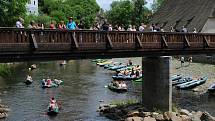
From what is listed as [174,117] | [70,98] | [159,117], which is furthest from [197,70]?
[159,117]

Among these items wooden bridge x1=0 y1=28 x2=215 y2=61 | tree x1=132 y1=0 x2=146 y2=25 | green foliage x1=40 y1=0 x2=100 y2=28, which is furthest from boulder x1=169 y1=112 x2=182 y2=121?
green foliage x1=40 y1=0 x2=100 y2=28

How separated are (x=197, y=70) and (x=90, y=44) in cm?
3653

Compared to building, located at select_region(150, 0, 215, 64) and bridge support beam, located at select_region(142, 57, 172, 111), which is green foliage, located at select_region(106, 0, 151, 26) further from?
bridge support beam, located at select_region(142, 57, 172, 111)

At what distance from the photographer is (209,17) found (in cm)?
7375

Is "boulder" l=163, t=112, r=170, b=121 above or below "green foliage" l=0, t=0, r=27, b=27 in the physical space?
below

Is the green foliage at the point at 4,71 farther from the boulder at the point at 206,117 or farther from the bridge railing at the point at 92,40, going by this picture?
the boulder at the point at 206,117

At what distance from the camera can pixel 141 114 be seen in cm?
3353

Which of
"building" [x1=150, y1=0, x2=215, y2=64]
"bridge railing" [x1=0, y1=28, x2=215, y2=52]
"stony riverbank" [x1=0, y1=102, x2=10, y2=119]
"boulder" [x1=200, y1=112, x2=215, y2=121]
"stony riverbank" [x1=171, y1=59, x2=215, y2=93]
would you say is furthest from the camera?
"building" [x1=150, y1=0, x2=215, y2=64]

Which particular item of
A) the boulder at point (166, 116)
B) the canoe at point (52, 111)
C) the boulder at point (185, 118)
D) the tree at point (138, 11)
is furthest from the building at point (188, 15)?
the boulder at point (166, 116)

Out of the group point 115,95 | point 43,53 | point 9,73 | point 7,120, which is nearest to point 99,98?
point 115,95

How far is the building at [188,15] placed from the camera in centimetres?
7388

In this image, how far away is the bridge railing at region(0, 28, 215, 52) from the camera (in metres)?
25.7

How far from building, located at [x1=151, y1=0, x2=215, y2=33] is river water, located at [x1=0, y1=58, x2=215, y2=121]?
19636 mm

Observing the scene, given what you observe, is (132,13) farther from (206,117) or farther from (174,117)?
(174,117)
